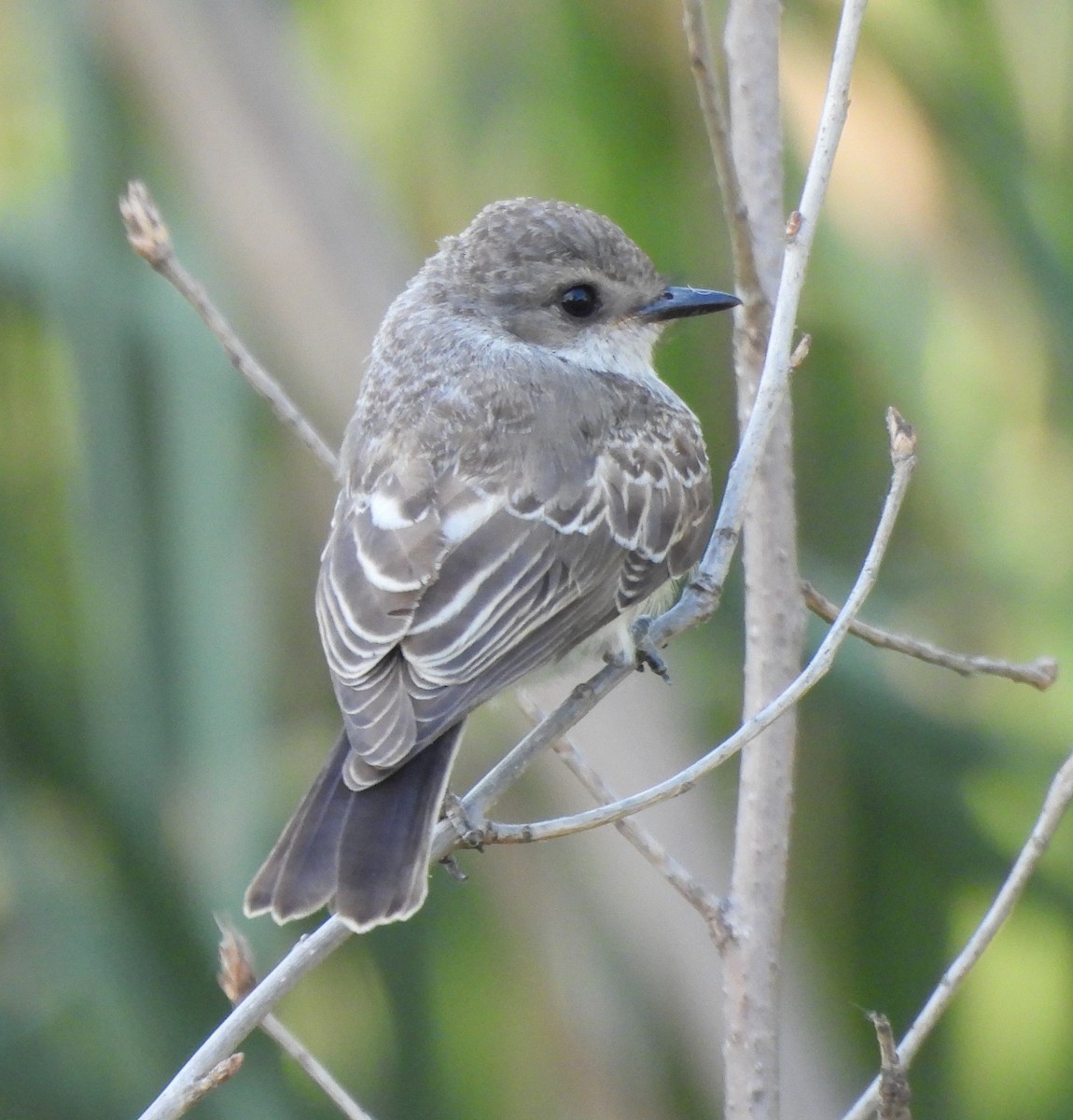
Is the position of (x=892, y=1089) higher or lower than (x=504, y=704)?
lower

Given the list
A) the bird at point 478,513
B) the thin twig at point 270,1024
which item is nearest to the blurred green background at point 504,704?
the bird at point 478,513

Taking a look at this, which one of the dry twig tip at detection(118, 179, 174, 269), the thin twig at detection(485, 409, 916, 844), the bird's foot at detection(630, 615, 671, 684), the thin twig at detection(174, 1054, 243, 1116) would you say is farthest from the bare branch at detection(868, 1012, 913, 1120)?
the dry twig tip at detection(118, 179, 174, 269)

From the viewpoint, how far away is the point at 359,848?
2.53 metres

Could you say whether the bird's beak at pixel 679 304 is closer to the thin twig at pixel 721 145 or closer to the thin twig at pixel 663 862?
the thin twig at pixel 721 145

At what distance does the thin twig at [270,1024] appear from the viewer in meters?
2.27

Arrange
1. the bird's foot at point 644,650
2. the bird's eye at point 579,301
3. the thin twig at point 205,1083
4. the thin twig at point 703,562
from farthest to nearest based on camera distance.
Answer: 1. the bird's eye at point 579,301
2. the bird's foot at point 644,650
3. the thin twig at point 703,562
4. the thin twig at point 205,1083

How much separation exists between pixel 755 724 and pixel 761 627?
375 millimetres

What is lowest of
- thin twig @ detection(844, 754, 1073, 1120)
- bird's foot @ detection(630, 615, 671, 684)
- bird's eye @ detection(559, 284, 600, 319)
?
thin twig @ detection(844, 754, 1073, 1120)

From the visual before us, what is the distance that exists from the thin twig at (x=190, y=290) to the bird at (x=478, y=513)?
11.4 inches

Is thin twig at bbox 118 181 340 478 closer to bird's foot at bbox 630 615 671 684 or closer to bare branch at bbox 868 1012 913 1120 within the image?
bird's foot at bbox 630 615 671 684

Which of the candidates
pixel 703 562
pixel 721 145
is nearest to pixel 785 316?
pixel 721 145

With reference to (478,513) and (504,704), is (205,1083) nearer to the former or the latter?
(478,513)

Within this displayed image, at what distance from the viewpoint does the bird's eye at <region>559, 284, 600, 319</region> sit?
3451mm

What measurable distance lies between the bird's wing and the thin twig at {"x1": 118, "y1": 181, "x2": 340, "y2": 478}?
0.80 ft
